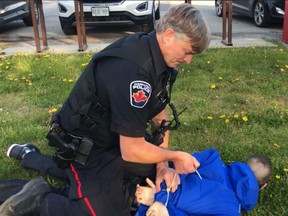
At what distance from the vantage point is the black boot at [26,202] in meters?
2.65

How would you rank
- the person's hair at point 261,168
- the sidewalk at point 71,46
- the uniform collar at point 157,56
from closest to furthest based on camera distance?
the uniform collar at point 157,56
the person's hair at point 261,168
the sidewalk at point 71,46

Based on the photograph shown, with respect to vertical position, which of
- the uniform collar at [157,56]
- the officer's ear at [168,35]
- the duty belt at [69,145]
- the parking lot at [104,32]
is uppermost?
the officer's ear at [168,35]

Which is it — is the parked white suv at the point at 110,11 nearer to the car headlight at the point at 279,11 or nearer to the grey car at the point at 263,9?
the grey car at the point at 263,9

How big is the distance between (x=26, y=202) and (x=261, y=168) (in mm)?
1521

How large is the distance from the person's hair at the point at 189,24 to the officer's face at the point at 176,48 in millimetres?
24

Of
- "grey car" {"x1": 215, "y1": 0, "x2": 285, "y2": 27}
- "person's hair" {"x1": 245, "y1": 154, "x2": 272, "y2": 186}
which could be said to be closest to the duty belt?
"person's hair" {"x1": 245, "y1": 154, "x2": 272, "y2": 186}

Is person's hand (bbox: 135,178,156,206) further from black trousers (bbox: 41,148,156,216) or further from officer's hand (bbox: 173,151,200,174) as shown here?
officer's hand (bbox: 173,151,200,174)

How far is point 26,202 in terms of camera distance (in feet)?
8.83

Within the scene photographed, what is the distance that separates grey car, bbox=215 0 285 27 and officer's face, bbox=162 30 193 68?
7.24m

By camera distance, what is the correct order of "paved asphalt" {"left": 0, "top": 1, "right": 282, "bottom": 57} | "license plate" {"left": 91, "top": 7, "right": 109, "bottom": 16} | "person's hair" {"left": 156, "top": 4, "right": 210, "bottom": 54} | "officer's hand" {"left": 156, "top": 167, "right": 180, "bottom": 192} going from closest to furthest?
"person's hair" {"left": 156, "top": 4, "right": 210, "bottom": 54}
"officer's hand" {"left": 156, "top": 167, "right": 180, "bottom": 192}
"paved asphalt" {"left": 0, "top": 1, "right": 282, "bottom": 57}
"license plate" {"left": 91, "top": 7, "right": 109, "bottom": 16}

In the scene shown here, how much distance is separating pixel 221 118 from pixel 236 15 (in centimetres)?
809

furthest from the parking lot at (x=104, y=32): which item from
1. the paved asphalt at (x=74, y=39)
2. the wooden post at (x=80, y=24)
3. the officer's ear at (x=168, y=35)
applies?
the officer's ear at (x=168, y=35)

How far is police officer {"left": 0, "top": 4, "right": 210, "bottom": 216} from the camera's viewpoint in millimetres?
2117

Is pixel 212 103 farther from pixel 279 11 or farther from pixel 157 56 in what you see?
pixel 279 11
